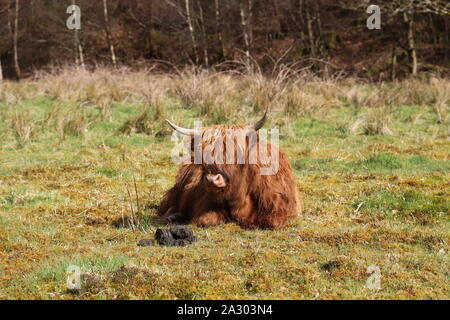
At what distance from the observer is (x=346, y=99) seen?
13664mm

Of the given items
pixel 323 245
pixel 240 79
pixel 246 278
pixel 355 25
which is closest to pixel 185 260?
pixel 246 278

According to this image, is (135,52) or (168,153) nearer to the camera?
(168,153)

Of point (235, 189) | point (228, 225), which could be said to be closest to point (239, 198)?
point (235, 189)

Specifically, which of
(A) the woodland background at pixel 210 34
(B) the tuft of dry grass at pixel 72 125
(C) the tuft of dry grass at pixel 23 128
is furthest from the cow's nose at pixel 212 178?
(A) the woodland background at pixel 210 34

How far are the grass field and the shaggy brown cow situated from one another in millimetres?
151

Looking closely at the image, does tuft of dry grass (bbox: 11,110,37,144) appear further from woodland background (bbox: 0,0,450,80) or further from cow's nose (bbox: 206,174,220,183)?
woodland background (bbox: 0,0,450,80)

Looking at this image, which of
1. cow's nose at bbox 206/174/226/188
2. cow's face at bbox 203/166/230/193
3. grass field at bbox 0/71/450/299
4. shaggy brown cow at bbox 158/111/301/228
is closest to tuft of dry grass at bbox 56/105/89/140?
grass field at bbox 0/71/450/299

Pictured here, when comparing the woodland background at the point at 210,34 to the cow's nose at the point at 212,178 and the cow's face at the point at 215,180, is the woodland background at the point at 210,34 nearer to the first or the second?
the cow's face at the point at 215,180

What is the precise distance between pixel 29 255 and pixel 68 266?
1.69 ft

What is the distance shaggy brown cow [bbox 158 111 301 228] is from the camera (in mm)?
4516

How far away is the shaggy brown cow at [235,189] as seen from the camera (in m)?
4.52

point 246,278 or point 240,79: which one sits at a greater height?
point 240,79

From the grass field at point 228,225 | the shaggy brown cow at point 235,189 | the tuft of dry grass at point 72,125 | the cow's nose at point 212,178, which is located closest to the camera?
the grass field at point 228,225
